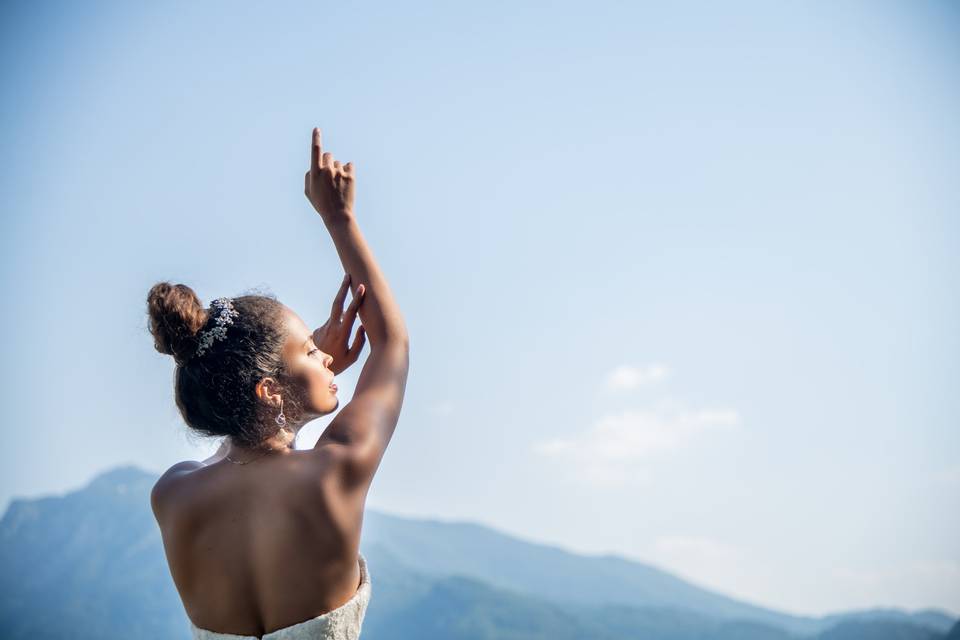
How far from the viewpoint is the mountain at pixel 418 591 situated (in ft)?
410

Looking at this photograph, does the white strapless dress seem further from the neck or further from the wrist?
the wrist

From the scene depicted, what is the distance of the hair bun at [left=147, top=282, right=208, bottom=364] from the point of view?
2.37 m

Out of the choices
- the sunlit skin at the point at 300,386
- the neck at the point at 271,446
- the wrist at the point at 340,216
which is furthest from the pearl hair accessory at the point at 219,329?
the wrist at the point at 340,216

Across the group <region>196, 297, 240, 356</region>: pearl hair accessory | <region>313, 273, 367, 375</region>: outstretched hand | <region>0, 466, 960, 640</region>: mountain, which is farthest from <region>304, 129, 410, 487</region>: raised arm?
<region>0, 466, 960, 640</region>: mountain

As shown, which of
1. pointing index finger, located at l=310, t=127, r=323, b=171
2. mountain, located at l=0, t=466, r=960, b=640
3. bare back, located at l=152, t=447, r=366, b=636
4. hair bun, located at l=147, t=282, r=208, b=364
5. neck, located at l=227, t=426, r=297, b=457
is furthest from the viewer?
mountain, located at l=0, t=466, r=960, b=640

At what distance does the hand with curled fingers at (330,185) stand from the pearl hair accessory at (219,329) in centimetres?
42

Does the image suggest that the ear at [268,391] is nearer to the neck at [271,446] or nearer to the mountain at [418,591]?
the neck at [271,446]

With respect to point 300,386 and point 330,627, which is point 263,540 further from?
point 300,386

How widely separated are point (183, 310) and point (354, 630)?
0.97 metres

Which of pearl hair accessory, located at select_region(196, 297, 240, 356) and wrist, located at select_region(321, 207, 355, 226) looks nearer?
pearl hair accessory, located at select_region(196, 297, 240, 356)

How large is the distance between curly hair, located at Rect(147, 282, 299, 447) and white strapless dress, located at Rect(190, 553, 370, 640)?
0.47 m

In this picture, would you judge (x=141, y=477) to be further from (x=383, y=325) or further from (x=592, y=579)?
(x=383, y=325)

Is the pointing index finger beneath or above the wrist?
above

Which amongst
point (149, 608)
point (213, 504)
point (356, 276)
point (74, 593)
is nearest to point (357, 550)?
point (213, 504)
